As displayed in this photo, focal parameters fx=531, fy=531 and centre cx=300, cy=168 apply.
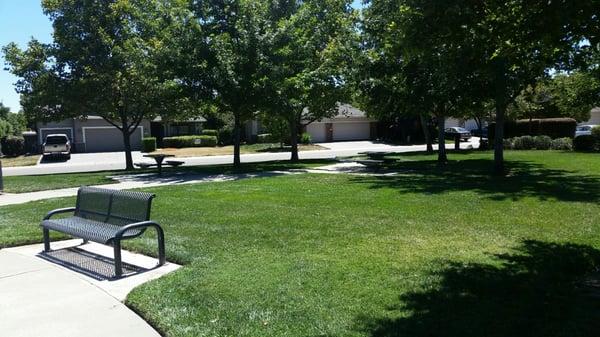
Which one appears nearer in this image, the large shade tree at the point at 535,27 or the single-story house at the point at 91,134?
the large shade tree at the point at 535,27

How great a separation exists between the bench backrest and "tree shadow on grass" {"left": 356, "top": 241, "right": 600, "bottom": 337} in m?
3.37

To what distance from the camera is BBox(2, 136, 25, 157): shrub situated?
3991cm

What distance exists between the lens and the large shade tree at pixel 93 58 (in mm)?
21994

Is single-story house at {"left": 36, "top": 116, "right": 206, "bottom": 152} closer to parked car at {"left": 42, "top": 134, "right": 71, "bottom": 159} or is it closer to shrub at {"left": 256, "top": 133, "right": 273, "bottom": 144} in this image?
parked car at {"left": 42, "top": 134, "right": 71, "bottom": 159}

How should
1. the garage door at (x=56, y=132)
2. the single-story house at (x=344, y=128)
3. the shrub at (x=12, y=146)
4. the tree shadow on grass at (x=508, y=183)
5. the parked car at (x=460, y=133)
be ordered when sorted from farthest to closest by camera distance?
1. the single-story house at (x=344, y=128)
2. the parked car at (x=460, y=133)
3. the garage door at (x=56, y=132)
4. the shrub at (x=12, y=146)
5. the tree shadow on grass at (x=508, y=183)

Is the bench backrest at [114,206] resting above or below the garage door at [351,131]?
below

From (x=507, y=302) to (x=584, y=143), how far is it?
1062 inches

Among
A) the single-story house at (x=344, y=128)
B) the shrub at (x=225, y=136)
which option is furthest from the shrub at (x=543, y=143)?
the shrub at (x=225, y=136)

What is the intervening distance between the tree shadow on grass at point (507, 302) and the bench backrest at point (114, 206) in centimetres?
337

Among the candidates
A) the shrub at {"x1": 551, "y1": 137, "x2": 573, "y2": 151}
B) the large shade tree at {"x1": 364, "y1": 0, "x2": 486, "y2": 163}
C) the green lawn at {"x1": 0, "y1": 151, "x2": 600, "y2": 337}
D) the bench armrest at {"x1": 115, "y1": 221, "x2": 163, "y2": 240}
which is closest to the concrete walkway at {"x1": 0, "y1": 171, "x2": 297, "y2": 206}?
the green lawn at {"x1": 0, "y1": 151, "x2": 600, "y2": 337}

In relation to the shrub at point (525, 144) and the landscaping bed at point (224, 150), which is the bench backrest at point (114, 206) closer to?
the shrub at point (525, 144)

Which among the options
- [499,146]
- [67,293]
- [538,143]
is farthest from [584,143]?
[67,293]

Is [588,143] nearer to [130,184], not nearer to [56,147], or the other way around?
[130,184]

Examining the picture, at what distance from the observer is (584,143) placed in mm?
28141
